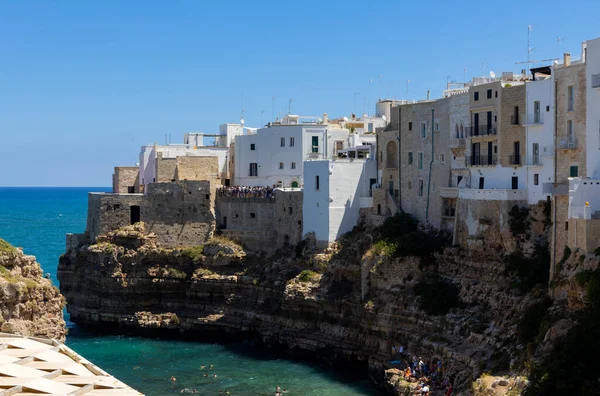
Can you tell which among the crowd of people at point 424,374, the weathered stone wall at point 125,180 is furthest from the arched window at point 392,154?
the weathered stone wall at point 125,180

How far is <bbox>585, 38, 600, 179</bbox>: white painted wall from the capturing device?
37.7 meters

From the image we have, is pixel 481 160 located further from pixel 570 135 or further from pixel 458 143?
pixel 570 135

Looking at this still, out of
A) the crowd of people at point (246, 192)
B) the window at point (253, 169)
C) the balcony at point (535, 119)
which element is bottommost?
the crowd of people at point (246, 192)

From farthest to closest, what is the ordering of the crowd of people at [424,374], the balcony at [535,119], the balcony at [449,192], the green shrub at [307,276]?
the green shrub at [307,276] → the balcony at [449,192] → the balcony at [535,119] → the crowd of people at [424,374]

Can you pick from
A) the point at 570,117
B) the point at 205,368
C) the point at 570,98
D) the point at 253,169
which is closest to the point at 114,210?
the point at 253,169

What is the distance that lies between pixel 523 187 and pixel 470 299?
5.54 metres

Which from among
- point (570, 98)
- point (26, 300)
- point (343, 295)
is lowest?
point (343, 295)

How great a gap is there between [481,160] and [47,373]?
26.0m

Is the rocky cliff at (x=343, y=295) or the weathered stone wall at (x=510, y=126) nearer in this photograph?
the rocky cliff at (x=343, y=295)

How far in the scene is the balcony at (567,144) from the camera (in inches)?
1559

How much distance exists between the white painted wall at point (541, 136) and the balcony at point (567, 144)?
0.87 metres

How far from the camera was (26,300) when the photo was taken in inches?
1382

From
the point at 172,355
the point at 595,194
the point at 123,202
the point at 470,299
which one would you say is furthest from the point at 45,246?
the point at 595,194

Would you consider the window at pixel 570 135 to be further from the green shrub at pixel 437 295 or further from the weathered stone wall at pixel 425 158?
the weathered stone wall at pixel 425 158
